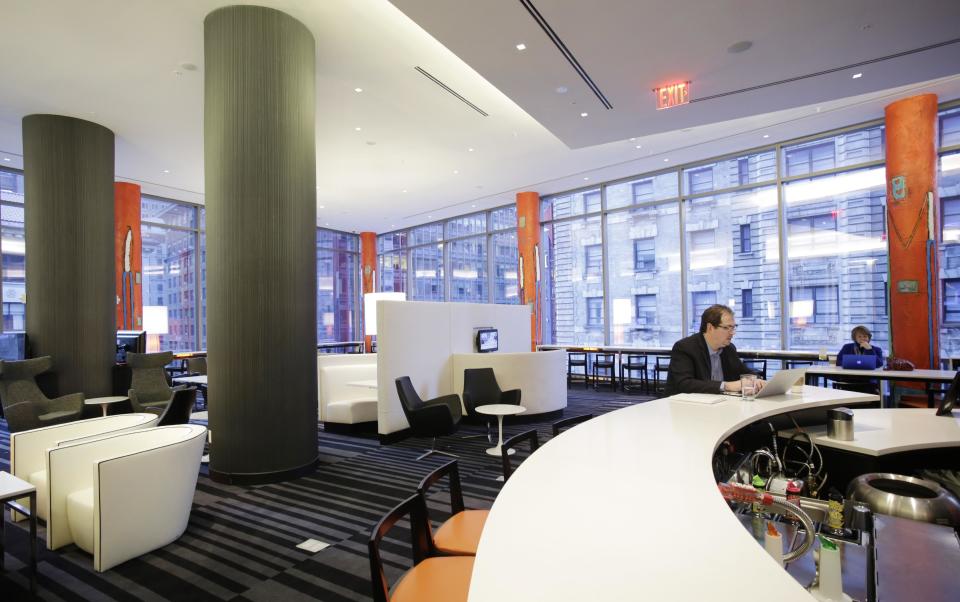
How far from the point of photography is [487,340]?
722 cm

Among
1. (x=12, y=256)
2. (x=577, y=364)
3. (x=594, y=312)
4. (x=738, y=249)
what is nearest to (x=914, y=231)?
(x=738, y=249)

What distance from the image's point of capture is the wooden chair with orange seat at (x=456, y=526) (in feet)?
5.98

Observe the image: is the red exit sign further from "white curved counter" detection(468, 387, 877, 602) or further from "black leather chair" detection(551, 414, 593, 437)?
"white curved counter" detection(468, 387, 877, 602)

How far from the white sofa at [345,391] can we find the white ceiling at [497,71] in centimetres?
368

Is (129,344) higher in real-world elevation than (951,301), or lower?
lower

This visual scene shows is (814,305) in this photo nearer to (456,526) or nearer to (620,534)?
(456,526)

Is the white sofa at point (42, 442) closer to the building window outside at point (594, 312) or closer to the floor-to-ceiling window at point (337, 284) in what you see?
the building window outside at point (594, 312)

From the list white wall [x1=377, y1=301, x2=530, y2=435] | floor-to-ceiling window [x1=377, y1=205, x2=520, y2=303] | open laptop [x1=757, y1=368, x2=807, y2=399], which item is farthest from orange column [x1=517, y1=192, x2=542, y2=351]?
open laptop [x1=757, y1=368, x2=807, y2=399]

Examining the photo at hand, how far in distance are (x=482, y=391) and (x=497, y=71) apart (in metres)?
3.76

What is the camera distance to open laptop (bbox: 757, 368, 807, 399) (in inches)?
108

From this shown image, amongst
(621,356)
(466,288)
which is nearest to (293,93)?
(621,356)

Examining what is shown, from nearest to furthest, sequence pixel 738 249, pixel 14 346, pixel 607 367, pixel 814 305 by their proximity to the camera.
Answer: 1. pixel 14 346
2. pixel 814 305
3. pixel 738 249
4. pixel 607 367

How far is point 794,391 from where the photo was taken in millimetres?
2965

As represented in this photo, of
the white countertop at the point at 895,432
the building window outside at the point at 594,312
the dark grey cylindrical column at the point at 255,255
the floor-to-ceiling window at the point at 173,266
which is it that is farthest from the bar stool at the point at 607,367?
the floor-to-ceiling window at the point at 173,266
